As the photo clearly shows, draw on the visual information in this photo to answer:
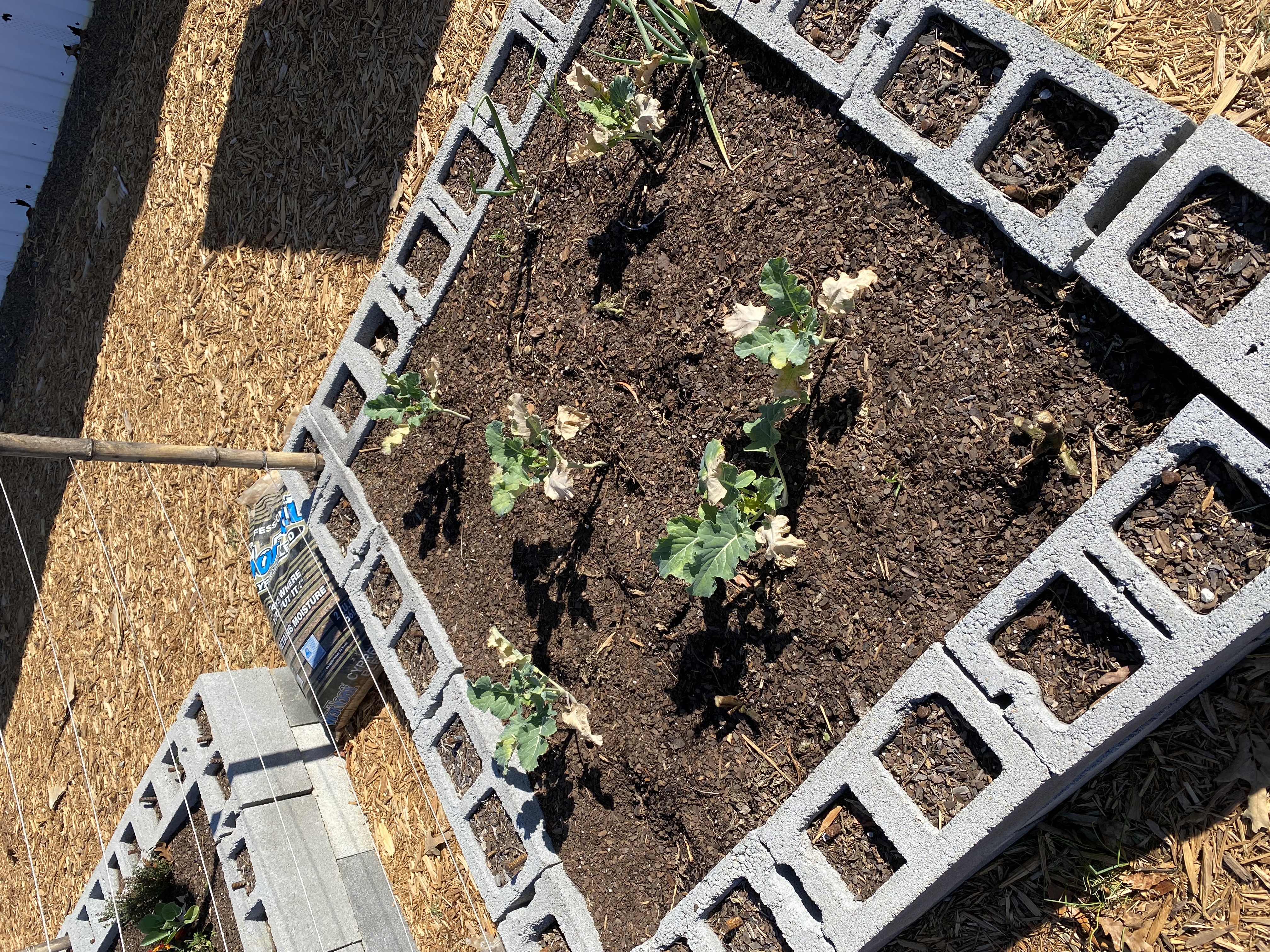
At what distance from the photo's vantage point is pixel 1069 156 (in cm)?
245

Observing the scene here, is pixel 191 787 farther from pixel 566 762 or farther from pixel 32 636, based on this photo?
pixel 32 636

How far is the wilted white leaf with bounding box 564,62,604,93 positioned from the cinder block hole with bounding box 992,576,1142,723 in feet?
7.72

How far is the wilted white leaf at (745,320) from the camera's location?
2734mm

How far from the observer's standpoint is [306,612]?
4.38m

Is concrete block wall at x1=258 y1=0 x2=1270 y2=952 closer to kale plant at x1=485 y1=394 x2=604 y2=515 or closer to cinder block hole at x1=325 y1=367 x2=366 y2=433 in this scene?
kale plant at x1=485 y1=394 x2=604 y2=515

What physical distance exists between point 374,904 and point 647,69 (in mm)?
3930

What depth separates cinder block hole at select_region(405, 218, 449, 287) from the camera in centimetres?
399

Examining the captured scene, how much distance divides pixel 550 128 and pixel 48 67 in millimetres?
5426

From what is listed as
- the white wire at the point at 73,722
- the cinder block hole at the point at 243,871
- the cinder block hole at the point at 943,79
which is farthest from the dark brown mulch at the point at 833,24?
the white wire at the point at 73,722

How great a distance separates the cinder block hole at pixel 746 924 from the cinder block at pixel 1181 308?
213cm

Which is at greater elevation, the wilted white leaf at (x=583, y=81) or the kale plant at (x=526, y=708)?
the wilted white leaf at (x=583, y=81)

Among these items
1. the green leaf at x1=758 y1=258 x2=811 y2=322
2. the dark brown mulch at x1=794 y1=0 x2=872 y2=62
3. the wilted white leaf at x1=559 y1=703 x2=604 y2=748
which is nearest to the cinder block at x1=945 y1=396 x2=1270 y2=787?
the green leaf at x1=758 y1=258 x2=811 y2=322

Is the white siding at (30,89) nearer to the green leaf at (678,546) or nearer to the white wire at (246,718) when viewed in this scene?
the white wire at (246,718)

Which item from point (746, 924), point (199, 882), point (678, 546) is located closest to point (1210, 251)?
point (678, 546)
